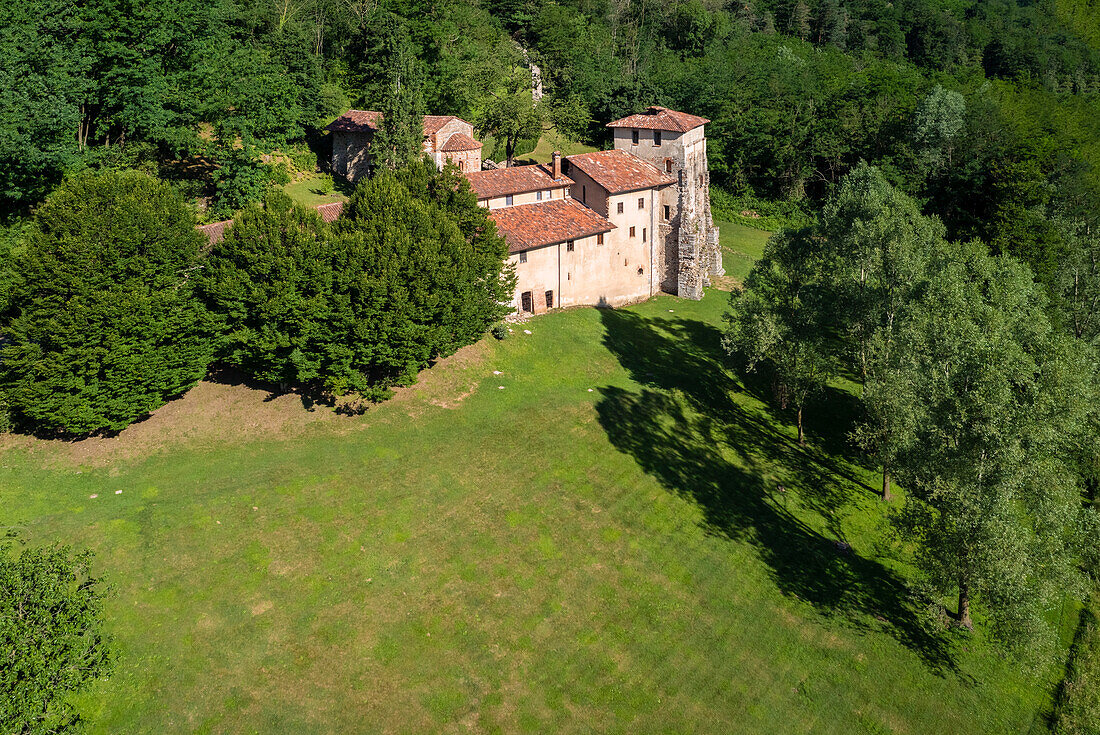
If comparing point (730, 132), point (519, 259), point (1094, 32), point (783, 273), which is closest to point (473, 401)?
point (519, 259)

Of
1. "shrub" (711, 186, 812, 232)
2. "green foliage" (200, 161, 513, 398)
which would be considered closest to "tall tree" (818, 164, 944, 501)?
"green foliage" (200, 161, 513, 398)

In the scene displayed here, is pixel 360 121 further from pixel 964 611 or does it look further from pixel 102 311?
pixel 964 611

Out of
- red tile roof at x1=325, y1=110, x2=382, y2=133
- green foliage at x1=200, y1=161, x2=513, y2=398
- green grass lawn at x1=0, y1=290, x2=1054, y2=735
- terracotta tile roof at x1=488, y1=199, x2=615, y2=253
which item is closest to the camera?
green grass lawn at x1=0, y1=290, x2=1054, y2=735

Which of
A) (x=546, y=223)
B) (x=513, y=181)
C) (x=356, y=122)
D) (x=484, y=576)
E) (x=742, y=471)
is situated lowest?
(x=742, y=471)

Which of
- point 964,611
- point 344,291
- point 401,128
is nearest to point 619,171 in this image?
point 401,128

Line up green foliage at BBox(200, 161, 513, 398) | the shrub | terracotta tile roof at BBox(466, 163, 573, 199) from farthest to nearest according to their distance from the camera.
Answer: the shrub < terracotta tile roof at BBox(466, 163, 573, 199) < green foliage at BBox(200, 161, 513, 398)

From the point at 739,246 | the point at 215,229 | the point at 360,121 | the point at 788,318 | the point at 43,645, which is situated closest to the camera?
the point at 43,645

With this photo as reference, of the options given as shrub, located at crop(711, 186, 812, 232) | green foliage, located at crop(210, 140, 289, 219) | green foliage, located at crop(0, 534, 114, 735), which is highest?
green foliage, located at crop(210, 140, 289, 219)

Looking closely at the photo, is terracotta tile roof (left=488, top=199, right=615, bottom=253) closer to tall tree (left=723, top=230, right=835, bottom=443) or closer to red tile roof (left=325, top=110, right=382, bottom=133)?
tall tree (left=723, top=230, right=835, bottom=443)
